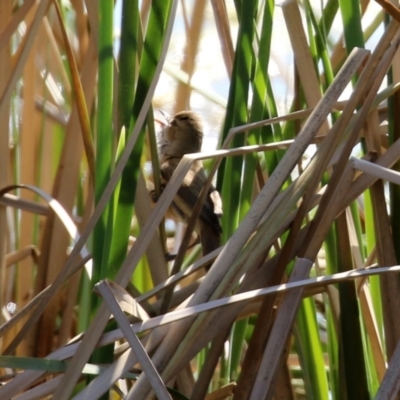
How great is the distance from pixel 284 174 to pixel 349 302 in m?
0.27

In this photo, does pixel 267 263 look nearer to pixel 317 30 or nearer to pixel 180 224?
pixel 317 30

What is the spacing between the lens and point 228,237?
4.69 feet

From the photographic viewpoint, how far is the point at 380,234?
131cm

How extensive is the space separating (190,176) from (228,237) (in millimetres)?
965

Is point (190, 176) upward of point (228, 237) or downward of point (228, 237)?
upward

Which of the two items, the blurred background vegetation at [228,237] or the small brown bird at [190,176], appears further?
the small brown bird at [190,176]

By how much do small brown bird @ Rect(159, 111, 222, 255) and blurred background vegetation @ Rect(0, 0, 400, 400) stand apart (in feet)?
1.24

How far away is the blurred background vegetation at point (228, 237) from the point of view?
1.10 meters

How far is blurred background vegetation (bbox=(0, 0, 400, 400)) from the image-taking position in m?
1.10

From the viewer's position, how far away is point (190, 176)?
2381 mm

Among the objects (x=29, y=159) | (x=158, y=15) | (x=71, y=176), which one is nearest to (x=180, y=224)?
(x=29, y=159)

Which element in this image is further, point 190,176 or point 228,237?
point 190,176

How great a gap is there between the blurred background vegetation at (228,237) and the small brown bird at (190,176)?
38 cm

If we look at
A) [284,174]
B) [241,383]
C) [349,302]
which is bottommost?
[241,383]
